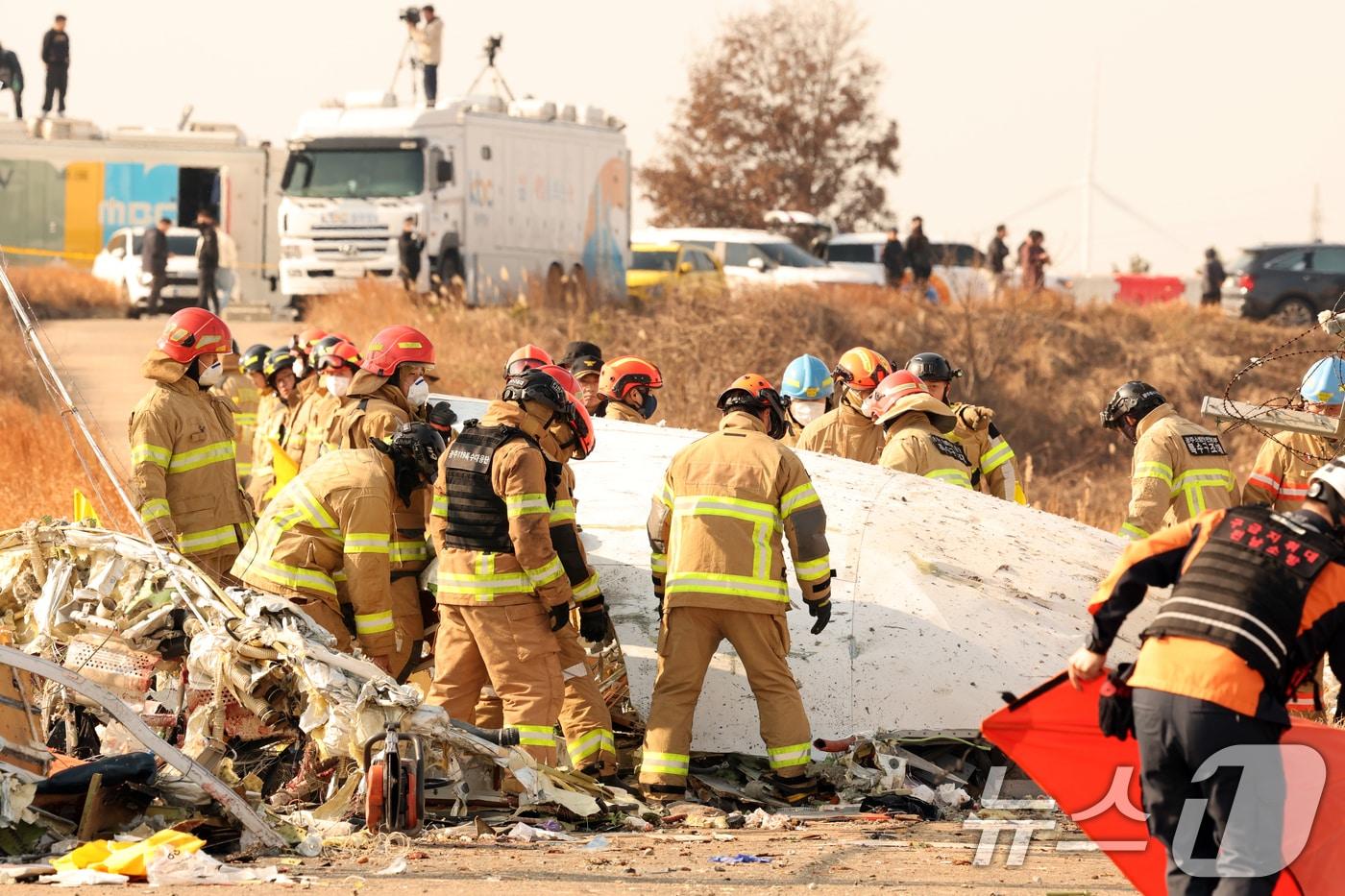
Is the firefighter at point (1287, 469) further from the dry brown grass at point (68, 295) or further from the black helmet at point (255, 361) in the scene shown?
the dry brown grass at point (68, 295)

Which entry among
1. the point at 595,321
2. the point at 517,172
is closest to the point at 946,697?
the point at 595,321

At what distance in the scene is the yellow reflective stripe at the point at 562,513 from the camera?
25.6 feet

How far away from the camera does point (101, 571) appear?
8.05m

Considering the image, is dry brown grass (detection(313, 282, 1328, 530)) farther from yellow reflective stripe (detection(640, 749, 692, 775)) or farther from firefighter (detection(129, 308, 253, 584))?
yellow reflective stripe (detection(640, 749, 692, 775))

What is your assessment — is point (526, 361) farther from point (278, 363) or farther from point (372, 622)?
point (278, 363)

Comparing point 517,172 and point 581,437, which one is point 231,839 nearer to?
point 581,437

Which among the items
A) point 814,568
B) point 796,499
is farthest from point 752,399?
point 814,568

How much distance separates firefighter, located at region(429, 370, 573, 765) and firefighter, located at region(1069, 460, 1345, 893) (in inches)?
118

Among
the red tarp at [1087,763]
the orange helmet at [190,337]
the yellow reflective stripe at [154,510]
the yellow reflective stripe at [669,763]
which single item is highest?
the orange helmet at [190,337]

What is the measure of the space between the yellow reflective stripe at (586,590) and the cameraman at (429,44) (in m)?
17.6

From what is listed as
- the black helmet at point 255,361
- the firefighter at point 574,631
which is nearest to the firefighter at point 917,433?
the firefighter at point 574,631

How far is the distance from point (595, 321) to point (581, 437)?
1598 centimetres

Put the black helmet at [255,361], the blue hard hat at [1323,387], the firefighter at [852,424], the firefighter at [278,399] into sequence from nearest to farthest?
the blue hard hat at [1323,387], the firefighter at [852,424], the firefighter at [278,399], the black helmet at [255,361]

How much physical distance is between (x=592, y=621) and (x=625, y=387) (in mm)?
3824
